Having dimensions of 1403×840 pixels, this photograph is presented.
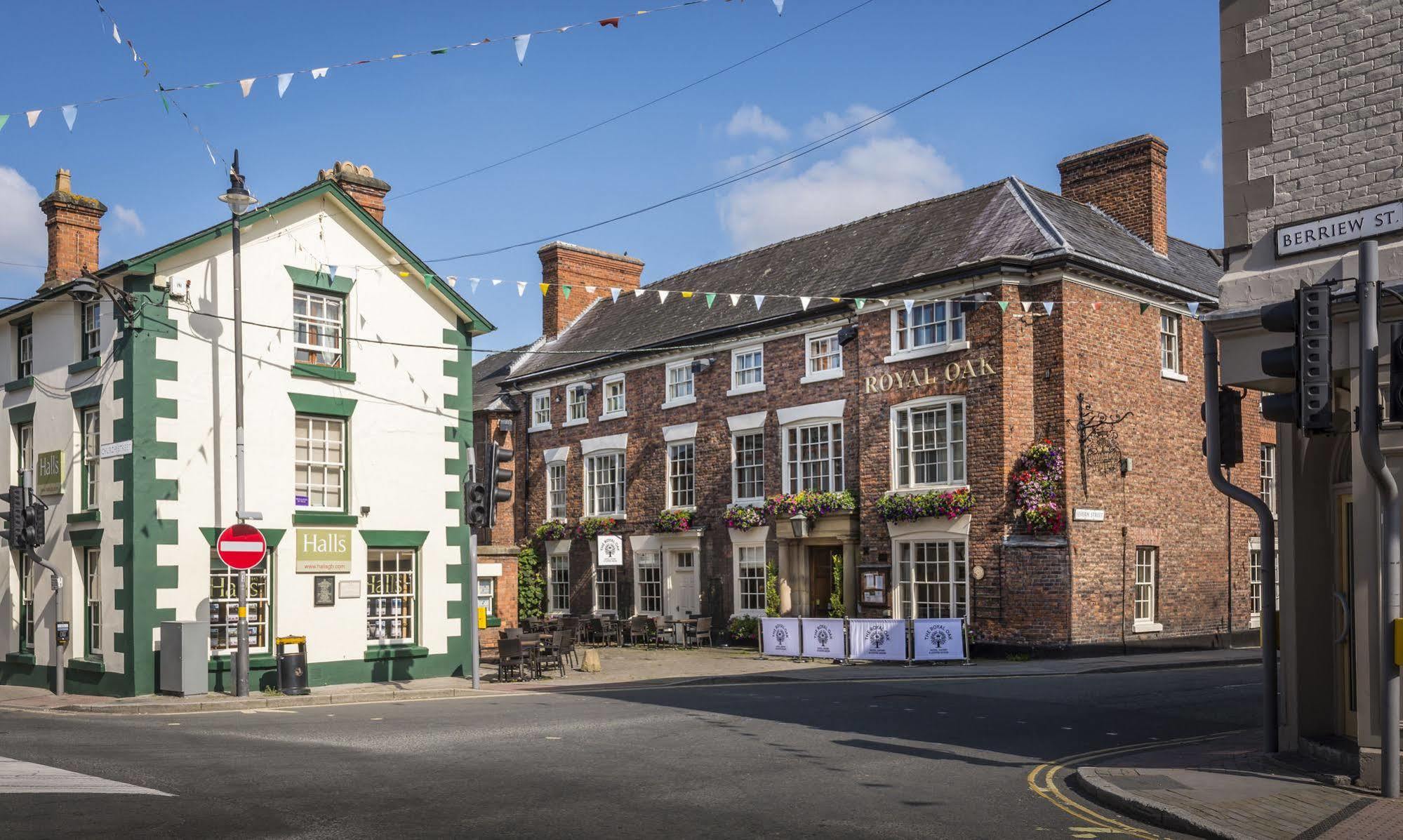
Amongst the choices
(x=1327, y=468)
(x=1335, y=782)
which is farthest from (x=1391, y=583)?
(x=1327, y=468)

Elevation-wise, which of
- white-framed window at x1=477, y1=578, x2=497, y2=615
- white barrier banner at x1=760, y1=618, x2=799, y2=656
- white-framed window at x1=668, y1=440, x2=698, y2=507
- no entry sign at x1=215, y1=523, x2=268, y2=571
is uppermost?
white-framed window at x1=668, y1=440, x2=698, y2=507

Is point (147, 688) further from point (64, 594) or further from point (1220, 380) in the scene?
point (1220, 380)

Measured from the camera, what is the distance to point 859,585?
28.6 metres

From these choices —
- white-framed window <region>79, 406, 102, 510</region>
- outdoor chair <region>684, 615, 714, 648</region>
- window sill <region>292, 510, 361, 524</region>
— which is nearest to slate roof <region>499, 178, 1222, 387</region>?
outdoor chair <region>684, 615, 714, 648</region>

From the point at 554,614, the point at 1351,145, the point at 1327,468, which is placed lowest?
the point at 554,614

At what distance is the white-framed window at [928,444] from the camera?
2664cm

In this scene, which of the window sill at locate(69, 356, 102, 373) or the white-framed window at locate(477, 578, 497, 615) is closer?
the window sill at locate(69, 356, 102, 373)

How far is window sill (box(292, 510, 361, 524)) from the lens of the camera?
67.4 ft

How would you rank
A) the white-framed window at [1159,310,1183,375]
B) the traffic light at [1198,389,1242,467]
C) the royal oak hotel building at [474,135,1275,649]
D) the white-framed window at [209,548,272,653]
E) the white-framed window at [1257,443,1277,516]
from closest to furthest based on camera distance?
A: the traffic light at [1198,389,1242,467]
the white-framed window at [209,548,272,653]
the royal oak hotel building at [474,135,1275,649]
the white-framed window at [1159,310,1183,375]
the white-framed window at [1257,443,1277,516]

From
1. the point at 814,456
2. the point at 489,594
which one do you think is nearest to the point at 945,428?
the point at 814,456

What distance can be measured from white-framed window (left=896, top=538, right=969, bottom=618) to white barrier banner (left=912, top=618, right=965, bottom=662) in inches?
55.3

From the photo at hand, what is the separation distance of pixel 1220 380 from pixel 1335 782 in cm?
Result: 398

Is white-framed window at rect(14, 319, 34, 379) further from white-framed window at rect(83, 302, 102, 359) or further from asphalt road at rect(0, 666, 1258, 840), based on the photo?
asphalt road at rect(0, 666, 1258, 840)

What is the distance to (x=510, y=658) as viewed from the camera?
864 inches
